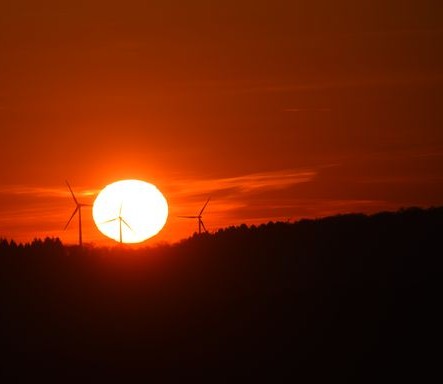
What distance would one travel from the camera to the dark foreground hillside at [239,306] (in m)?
88.1

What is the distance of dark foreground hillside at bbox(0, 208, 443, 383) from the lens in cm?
8812

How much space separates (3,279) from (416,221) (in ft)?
113

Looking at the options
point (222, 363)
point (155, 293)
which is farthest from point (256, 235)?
point (222, 363)

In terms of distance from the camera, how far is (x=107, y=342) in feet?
309

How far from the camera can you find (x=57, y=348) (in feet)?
300

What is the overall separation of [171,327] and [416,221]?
2884 cm

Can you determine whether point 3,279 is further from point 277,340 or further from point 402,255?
point 402,255

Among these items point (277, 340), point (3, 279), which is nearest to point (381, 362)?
point (277, 340)

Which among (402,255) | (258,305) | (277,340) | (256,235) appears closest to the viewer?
(277,340)

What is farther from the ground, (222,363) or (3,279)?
(3,279)

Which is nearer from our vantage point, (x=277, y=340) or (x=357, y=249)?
(x=277, y=340)

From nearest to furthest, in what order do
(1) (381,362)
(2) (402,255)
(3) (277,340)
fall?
(1) (381,362) → (3) (277,340) → (2) (402,255)

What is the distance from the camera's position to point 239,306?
10225 centimetres

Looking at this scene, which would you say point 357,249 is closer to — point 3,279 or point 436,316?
point 436,316
